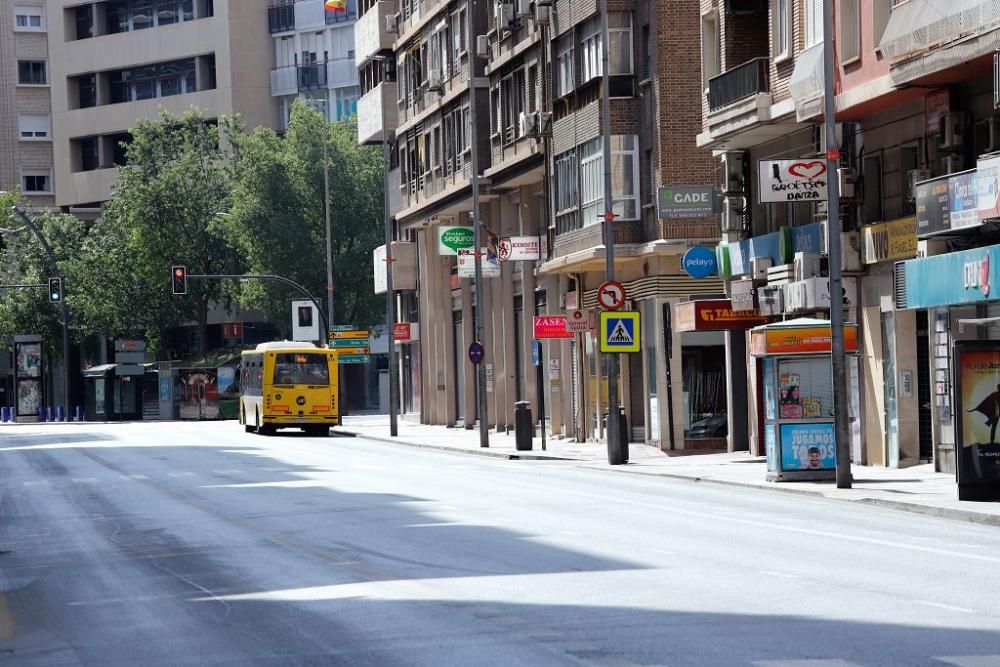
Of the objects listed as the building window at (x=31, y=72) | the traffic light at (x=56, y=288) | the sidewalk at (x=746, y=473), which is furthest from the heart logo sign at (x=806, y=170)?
the building window at (x=31, y=72)

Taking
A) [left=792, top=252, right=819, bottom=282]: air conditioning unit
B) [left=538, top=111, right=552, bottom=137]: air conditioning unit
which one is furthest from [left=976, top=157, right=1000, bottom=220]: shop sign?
[left=538, top=111, right=552, bottom=137]: air conditioning unit

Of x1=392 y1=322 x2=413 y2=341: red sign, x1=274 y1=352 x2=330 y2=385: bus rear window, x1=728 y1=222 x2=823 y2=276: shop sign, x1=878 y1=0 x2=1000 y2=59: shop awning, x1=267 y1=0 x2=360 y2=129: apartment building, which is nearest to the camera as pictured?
x1=878 y1=0 x2=1000 y2=59: shop awning

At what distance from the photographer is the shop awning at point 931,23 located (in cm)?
2745

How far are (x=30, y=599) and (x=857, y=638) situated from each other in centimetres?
721

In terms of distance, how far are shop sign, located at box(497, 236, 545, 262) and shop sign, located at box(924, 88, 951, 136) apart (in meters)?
20.3

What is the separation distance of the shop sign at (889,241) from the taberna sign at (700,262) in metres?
7.42

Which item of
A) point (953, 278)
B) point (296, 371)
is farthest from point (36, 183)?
point (953, 278)

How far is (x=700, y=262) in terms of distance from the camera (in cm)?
4097

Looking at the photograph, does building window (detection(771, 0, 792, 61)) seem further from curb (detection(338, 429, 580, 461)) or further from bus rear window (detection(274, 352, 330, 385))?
bus rear window (detection(274, 352, 330, 385))

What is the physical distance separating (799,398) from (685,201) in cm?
1155

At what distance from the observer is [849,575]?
14.8m

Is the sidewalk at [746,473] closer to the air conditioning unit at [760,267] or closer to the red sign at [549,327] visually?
the red sign at [549,327]

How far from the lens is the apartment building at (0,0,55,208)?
114500 millimetres

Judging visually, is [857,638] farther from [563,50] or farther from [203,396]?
[203,396]
